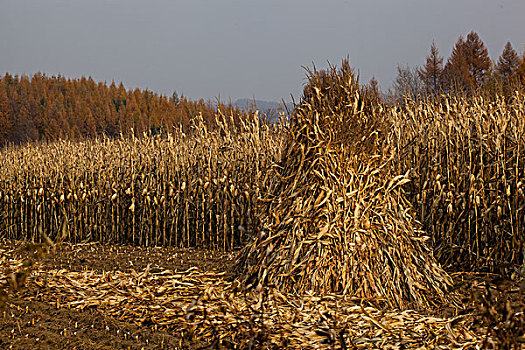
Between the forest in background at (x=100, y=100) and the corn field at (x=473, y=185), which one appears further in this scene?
the forest in background at (x=100, y=100)

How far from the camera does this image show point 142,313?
3764 mm

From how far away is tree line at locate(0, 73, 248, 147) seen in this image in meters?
29.4

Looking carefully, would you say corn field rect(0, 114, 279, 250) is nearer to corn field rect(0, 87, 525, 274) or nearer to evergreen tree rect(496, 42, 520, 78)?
corn field rect(0, 87, 525, 274)

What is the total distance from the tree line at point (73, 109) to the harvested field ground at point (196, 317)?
2203 cm

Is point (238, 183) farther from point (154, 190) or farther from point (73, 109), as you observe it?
point (73, 109)

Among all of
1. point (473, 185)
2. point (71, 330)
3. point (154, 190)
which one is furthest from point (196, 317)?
point (154, 190)

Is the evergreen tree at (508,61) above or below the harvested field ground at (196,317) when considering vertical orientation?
above

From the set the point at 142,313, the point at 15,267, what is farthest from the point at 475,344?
the point at 15,267

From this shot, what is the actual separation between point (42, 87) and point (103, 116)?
1021 cm

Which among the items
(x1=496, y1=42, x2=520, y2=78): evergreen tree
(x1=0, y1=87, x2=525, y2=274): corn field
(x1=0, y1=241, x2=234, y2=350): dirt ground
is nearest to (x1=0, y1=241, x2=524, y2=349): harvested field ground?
(x1=0, y1=241, x2=234, y2=350): dirt ground

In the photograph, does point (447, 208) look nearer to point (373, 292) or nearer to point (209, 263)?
point (373, 292)

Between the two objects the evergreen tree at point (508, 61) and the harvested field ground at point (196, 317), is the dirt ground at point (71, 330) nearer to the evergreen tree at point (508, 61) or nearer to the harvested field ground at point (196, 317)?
the harvested field ground at point (196, 317)

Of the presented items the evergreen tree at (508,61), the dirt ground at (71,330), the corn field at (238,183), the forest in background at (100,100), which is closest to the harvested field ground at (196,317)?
the dirt ground at (71,330)

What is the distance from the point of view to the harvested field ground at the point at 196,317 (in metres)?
3.01
